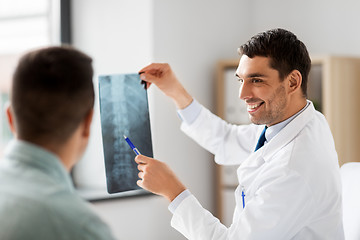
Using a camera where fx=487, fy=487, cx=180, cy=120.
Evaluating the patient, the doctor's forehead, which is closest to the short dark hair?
the patient

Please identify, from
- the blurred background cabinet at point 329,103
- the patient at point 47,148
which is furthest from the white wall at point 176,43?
the patient at point 47,148

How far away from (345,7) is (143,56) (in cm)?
134

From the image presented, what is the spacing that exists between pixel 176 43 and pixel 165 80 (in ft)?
4.36

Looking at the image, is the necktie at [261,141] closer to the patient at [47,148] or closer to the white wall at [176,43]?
the patient at [47,148]

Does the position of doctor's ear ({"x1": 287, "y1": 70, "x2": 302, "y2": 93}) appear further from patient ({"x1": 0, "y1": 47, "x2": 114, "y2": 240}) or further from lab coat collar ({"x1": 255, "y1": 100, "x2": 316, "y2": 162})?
patient ({"x1": 0, "y1": 47, "x2": 114, "y2": 240})

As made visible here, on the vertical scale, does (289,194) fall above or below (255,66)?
below

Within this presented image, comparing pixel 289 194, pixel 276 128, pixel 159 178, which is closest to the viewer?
pixel 289 194

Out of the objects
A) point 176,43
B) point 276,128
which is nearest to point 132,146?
point 276,128

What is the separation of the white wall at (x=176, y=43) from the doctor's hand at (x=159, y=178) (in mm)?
1326

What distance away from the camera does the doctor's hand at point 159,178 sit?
149cm

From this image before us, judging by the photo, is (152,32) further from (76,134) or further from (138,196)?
(76,134)

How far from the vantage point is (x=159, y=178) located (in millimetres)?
1487

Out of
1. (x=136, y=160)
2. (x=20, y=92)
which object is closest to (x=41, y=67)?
(x=20, y=92)

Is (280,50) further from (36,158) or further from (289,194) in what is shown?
(36,158)
